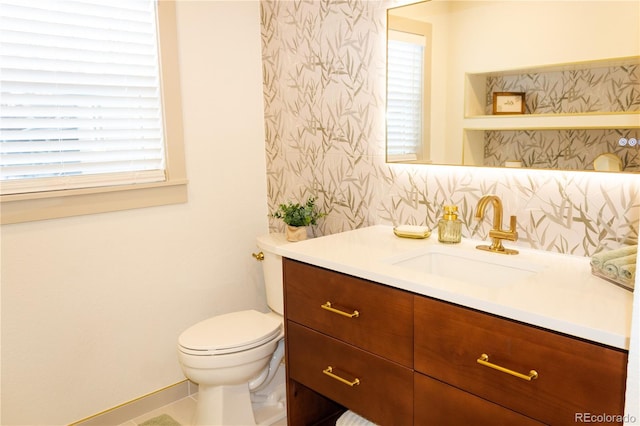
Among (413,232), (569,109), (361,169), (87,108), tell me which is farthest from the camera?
(361,169)

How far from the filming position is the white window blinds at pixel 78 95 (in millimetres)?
1948

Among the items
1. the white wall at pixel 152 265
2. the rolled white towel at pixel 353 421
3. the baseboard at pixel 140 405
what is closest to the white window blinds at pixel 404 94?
the white wall at pixel 152 265

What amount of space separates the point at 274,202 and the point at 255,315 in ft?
2.24

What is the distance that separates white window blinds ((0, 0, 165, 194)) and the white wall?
17cm

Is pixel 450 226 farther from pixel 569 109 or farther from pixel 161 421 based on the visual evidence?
→ pixel 161 421

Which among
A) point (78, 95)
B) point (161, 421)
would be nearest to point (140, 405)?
point (161, 421)

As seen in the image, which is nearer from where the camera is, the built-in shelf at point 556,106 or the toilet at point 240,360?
the built-in shelf at point 556,106

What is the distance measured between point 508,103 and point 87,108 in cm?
169

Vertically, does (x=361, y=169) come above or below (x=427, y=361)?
above

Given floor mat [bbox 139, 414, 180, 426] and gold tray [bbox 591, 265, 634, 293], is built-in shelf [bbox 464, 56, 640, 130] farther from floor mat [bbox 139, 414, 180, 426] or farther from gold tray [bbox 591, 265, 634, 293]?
floor mat [bbox 139, 414, 180, 426]

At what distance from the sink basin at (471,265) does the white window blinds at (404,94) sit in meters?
0.45

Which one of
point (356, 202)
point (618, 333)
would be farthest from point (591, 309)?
point (356, 202)

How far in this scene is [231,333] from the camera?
2.15m

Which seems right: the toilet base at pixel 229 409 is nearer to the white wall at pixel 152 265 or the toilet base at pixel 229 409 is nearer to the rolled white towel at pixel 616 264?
the white wall at pixel 152 265
